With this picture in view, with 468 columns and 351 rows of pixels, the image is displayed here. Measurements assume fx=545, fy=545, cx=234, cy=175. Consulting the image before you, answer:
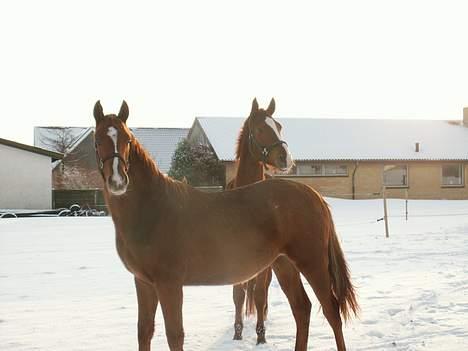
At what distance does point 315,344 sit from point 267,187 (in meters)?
1.69

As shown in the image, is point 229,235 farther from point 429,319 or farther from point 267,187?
point 429,319

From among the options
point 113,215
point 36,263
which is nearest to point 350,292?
point 113,215

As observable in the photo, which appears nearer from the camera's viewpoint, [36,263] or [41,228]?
[36,263]

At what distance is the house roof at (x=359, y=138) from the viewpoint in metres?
32.2

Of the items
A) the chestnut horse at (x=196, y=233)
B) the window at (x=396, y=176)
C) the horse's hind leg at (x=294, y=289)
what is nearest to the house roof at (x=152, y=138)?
the window at (x=396, y=176)

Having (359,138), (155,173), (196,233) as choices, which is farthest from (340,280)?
(359,138)

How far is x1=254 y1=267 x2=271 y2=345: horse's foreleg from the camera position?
18.0 ft

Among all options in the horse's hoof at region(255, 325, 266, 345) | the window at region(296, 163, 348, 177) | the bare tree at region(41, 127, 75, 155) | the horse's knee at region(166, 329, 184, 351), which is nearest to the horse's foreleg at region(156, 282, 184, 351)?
the horse's knee at region(166, 329, 184, 351)

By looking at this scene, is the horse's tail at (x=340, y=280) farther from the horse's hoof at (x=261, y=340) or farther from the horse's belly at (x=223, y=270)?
the horse's hoof at (x=261, y=340)

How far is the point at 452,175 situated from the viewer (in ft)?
114

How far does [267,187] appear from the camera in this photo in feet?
16.0

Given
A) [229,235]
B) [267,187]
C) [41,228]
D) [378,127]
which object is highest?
[378,127]

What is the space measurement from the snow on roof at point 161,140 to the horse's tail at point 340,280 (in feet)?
129

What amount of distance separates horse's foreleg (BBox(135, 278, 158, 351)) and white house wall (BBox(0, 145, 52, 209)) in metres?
24.5
